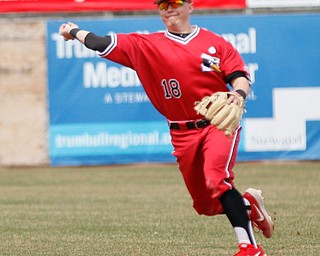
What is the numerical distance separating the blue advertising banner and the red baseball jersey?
9.18m

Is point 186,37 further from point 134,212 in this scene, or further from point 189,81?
point 134,212

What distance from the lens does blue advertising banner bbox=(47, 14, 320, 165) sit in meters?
16.3

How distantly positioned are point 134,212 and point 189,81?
4.15 meters

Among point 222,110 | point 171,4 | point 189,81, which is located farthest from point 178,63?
point 222,110

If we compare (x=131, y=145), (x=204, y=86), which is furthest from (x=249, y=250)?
(x=131, y=145)

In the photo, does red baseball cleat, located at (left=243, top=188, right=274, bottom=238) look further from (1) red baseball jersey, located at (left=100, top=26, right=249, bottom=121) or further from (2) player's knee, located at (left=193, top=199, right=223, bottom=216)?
(1) red baseball jersey, located at (left=100, top=26, right=249, bottom=121)

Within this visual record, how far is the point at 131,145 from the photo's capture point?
16.4 metres

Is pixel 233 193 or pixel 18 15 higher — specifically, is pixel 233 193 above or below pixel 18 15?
below

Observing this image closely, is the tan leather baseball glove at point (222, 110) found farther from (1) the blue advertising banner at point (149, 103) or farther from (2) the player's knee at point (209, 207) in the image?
(1) the blue advertising banner at point (149, 103)

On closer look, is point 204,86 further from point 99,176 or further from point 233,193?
point 99,176

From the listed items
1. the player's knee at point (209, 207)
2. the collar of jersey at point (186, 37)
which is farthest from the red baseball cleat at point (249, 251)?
the collar of jersey at point (186, 37)

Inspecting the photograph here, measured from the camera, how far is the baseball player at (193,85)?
22.3 feet

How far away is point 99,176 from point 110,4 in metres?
3.23

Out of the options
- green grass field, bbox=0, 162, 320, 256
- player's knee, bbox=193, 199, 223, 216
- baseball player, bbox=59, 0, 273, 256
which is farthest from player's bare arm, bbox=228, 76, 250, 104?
green grass field, bbox=0, 162, 320, 256
